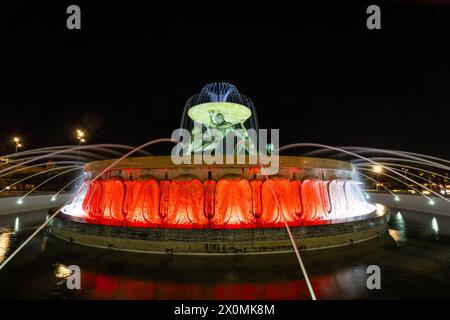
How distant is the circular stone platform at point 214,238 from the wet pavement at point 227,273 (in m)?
0.30

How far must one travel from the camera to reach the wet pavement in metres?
5.16

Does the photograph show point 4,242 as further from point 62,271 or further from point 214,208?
point 214,208

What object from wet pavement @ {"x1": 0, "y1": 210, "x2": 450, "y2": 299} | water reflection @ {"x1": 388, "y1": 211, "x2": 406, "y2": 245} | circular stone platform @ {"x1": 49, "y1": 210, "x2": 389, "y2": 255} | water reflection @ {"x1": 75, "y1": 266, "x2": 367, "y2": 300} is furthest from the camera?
water reflection @ {"x1": 388, "y1": 211, "x2": 406, "y2": 245}

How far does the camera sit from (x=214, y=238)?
25.4ft

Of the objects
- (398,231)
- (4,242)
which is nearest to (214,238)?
(4,242)

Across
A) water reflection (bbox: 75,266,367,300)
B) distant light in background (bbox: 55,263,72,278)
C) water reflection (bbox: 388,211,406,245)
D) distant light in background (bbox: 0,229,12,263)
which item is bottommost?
water reflection (bbox: 388,211,406,245)

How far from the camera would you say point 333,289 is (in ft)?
17.5

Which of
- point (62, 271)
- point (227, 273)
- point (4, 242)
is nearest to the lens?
point (227, 273)

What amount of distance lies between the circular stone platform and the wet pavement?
300 mm

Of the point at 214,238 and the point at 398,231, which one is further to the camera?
the point at 398,231

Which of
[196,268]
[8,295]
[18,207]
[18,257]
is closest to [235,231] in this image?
[196,268]

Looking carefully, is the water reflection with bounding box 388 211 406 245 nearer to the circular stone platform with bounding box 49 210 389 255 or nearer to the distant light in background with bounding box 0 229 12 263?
the circular stone platform with bounding box 49 210 389 255

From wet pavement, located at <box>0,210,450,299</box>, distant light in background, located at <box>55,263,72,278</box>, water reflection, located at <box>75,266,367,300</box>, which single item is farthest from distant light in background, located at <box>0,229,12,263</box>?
water reflection, located at <box>75,266,367,300</box>

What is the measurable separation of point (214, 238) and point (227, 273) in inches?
64.2
